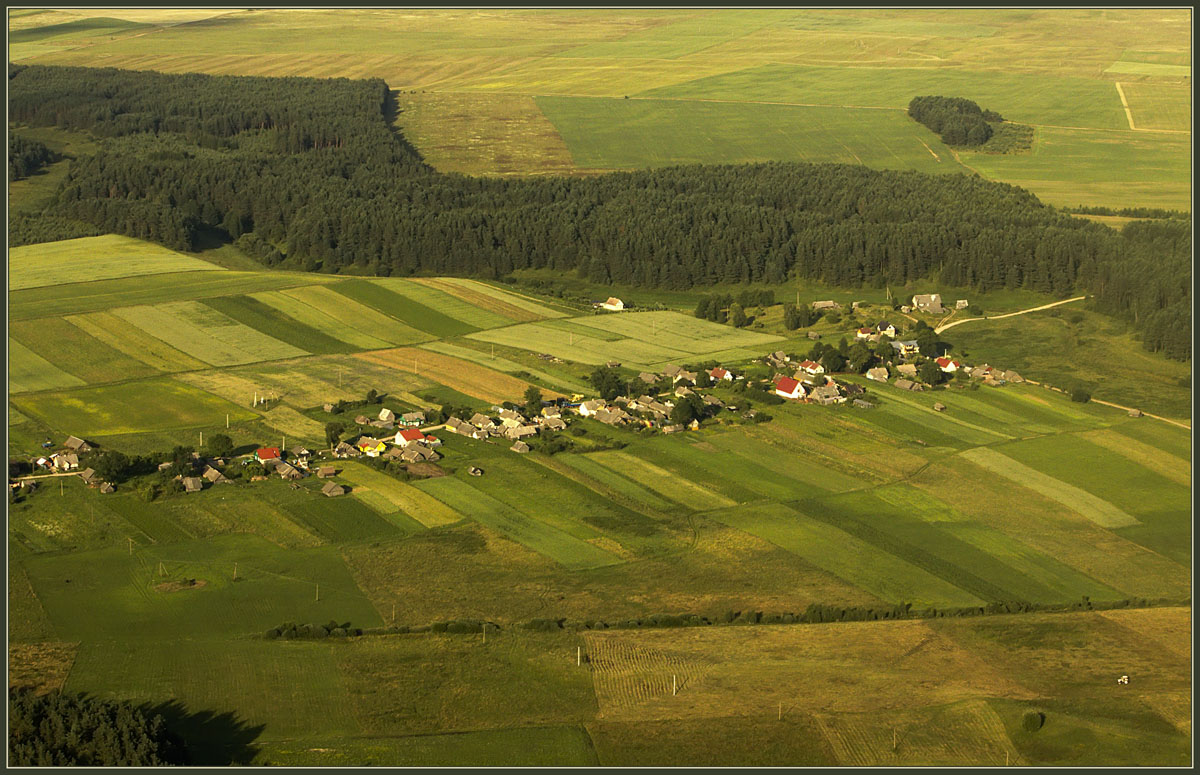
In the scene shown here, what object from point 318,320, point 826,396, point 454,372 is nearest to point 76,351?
point 318,320

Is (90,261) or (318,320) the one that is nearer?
(318,320)

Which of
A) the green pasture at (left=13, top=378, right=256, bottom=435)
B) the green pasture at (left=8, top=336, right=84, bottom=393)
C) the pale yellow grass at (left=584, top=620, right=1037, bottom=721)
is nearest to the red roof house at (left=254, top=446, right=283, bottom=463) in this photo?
the green pasture at (left=13, top=378, right=256, bottom=435)

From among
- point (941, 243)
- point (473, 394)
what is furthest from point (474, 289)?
point (941, 243)

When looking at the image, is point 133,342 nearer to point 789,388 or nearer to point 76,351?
point 76,351

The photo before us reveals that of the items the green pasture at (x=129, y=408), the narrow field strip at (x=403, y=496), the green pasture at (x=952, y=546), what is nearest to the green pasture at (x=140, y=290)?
the green pasture at (x=129, y=408)

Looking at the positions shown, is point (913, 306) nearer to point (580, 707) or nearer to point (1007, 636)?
point (1007, 636)

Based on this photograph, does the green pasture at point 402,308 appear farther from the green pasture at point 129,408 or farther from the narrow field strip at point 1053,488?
the narrow field strip at point 1053,488

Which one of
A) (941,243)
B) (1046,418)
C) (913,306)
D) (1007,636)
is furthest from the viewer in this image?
(941,243)
